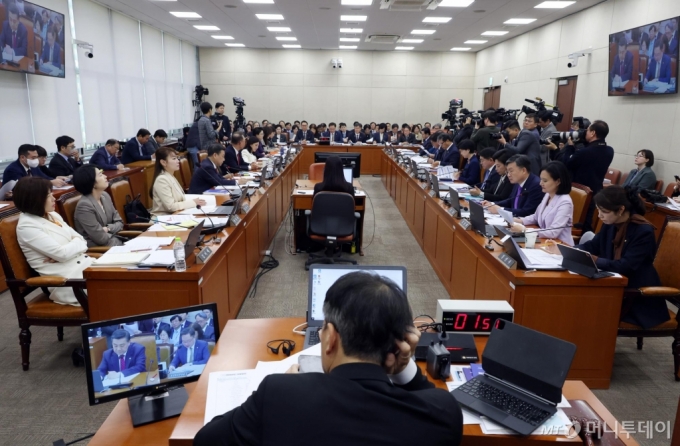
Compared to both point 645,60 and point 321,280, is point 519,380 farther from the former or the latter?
point 645,60

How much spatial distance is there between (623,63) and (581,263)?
555cm

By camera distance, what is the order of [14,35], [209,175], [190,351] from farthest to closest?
[14,35] → [209,175] → [190,351]

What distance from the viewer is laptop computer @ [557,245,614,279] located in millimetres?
2488

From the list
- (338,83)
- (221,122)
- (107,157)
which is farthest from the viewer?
(338,83)

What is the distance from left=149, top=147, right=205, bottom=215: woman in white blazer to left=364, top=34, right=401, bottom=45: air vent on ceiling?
8317 mm

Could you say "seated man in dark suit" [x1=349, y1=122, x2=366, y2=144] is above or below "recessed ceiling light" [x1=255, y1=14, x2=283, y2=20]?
below

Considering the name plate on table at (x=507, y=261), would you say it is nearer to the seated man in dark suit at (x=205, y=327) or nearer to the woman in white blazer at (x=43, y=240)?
the seated man in dark suit at (x=205, y=327)

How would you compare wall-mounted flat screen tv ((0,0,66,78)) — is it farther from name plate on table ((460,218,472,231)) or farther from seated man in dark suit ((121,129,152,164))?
name plate on table ((460,218,472,231))

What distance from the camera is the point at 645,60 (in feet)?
20.4

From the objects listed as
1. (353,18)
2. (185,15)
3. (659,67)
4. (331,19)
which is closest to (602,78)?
(659,67)

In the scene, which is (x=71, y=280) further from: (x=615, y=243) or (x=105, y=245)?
(x=615, y=243)

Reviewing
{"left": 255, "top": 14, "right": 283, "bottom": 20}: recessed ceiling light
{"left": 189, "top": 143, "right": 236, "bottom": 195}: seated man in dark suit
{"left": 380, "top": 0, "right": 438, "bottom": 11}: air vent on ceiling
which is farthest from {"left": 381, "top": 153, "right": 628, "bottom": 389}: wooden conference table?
{"left": 255, "top": 14, "right": 283, "bottom": 20}: recessed ceiling light

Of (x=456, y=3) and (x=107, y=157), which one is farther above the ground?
(x=456, y=3)

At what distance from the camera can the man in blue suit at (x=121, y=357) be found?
58.1 inches
